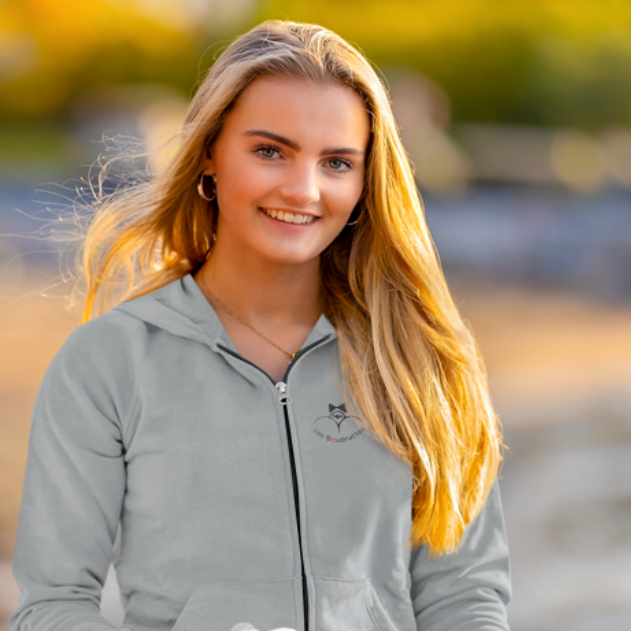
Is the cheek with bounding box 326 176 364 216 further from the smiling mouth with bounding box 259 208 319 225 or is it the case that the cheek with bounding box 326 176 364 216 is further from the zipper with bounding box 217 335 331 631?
the zipper with bounding box 217 335 331 631

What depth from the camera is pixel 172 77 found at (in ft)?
48.9

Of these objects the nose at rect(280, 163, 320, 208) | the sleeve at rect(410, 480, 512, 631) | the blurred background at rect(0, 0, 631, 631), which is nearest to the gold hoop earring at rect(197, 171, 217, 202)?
the nose at rect(280, 163, 320, 208)

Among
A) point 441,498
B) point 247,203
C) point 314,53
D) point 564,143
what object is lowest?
point 441,498

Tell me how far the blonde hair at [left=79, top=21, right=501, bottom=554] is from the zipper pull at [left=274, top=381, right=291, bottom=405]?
0.13 m

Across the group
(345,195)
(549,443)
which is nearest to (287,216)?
(345,195)

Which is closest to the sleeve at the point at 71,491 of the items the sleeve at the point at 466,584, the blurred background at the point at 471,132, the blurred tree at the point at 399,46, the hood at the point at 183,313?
the hood at the point at 183,313

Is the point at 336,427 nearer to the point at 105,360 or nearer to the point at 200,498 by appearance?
the point at 200,498

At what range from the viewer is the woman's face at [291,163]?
152 cm

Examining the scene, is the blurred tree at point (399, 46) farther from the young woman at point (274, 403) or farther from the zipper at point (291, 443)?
the zipper at point (291, 443)

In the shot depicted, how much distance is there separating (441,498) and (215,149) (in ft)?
2.53

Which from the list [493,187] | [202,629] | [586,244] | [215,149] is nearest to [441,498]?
[202,629]

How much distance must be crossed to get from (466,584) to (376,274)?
0.61 metres

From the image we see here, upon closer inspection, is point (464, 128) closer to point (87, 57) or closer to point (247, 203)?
point (87, 57)

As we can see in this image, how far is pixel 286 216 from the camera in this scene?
1.55 m
